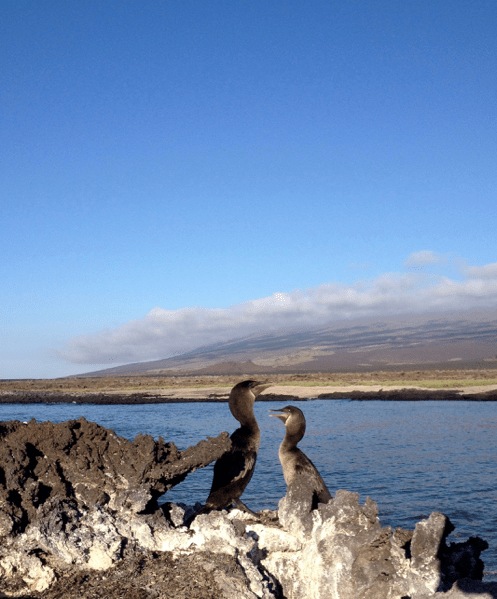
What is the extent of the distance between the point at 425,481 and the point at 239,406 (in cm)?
616

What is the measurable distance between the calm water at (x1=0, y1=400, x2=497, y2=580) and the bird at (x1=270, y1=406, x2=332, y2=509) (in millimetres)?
2080

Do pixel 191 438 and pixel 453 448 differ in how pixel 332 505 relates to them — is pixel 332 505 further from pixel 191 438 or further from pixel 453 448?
pixel 191 438

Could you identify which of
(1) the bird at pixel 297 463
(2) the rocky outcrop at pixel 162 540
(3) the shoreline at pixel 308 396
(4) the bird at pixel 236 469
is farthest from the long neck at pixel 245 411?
(3) the shoreline at pixel 308 396

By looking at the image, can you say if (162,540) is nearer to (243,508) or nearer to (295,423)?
(243,508)

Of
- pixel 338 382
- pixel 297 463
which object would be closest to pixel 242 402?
pixel 297 463

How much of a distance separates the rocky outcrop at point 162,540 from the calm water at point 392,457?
2.45 metres

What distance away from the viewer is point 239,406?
592 centimetres

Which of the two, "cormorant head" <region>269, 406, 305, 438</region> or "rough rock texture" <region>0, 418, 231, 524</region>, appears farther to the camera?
"cormorant head" <region>269, 406, 305, 438</region>

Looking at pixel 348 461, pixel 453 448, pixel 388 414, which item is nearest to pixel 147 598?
pixel 348 461

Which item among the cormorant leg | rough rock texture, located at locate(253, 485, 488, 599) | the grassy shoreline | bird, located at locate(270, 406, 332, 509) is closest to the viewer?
rough rock texture, located at locate(253, 485, 488, 599)

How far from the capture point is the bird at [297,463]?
5551 mm

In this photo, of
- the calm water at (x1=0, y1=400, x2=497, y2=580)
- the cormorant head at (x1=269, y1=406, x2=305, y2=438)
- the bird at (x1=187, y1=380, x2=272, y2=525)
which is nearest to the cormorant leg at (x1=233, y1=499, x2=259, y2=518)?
the bird at (x1=187, y1=380, x2=272, y2=525)

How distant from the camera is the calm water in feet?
28.1

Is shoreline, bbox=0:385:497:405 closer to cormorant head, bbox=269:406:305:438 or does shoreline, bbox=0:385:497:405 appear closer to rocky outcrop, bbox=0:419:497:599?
cormorant head, bbox=269:406:305:438
